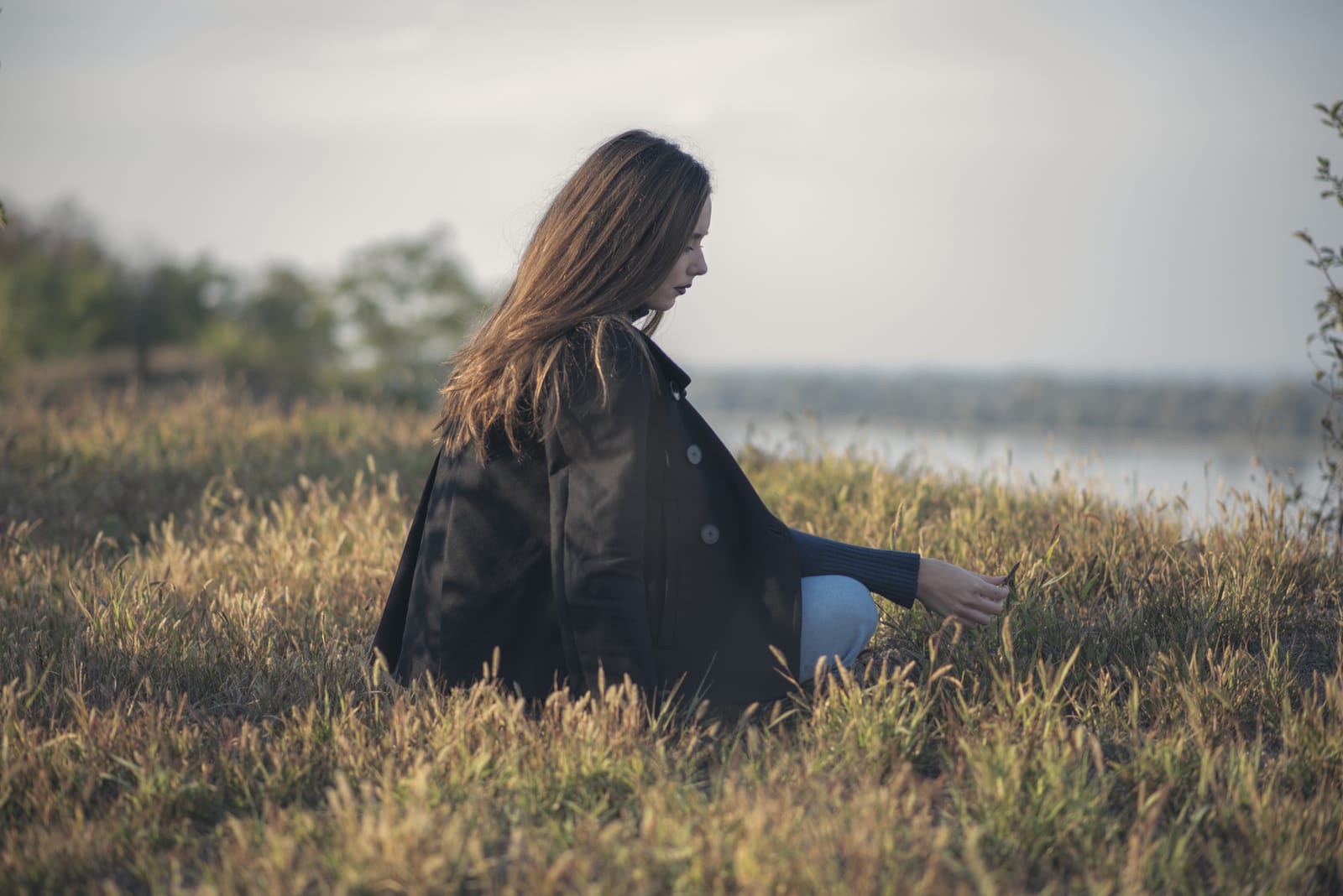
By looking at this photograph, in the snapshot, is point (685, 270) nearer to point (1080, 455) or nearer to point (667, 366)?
point (667, 366)

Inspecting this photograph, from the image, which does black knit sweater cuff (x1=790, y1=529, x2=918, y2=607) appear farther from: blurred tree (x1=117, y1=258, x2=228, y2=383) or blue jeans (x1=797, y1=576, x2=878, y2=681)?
blurred tree (x1=117, y1=258, x2=228, y2=383)

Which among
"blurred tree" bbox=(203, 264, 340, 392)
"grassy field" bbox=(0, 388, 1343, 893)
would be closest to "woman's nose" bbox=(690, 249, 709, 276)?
"grassy field" bbox=(0, 388, 1343, 893)

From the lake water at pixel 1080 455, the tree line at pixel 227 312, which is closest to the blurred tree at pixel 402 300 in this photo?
the tree line at pixel 227 312

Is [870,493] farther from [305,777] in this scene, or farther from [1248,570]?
[305,777]

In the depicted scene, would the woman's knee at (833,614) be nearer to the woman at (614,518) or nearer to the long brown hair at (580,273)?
the woman at (614,518)

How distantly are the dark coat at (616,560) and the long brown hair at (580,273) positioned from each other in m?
0.11

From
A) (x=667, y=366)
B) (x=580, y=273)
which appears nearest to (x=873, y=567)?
(x=667, y=366)

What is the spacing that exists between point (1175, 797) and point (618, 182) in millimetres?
2131

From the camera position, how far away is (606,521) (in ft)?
8.20

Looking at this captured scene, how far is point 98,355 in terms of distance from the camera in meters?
27.1

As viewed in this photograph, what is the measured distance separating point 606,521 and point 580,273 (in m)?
0.74

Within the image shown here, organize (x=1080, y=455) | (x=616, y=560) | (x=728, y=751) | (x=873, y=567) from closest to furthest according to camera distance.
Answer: (x=616, y=560), (x=728, y=751), (x=873, y=567), (x=1080, y=455)

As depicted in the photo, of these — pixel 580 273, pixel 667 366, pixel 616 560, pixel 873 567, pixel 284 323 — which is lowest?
pixel 873 567

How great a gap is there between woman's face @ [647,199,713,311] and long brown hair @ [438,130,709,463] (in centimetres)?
3
